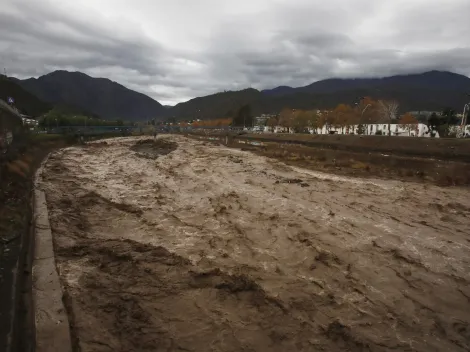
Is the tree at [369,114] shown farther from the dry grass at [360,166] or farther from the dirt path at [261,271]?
the dirt path at [261,271]

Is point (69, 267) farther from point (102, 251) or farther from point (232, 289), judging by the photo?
point (232, 289)

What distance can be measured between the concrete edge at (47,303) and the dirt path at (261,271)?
246 millimetres

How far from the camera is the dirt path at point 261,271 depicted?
6.24 metres

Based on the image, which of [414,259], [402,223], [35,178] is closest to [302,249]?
[414,259]

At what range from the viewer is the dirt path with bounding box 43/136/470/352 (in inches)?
246

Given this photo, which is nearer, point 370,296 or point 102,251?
point 370,296

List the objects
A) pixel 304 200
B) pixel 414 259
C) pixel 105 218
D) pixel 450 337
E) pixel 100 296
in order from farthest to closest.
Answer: pixel 304 200 → pixel 105 218 → pixel 414 259 → pixel 100 296 → pixel 450 337

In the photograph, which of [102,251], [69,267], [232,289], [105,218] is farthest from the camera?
[105,218]

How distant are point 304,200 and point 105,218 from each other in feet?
34.9

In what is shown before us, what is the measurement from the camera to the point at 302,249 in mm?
10695

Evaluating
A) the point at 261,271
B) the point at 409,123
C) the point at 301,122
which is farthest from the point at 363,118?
the point at 261,271

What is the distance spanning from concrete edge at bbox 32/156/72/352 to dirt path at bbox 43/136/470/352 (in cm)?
25

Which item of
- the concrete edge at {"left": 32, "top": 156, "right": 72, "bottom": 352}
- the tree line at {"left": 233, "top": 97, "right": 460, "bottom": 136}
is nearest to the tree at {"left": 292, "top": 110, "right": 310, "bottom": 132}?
the tree line at {"left": 233, "top": 97, "right": 460, "bottom": 136}

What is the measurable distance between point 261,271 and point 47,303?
5322 millimetres
